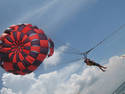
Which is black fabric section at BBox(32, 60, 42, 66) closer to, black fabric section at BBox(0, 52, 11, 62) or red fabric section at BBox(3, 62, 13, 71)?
red fabric section at BBox(3, 62, 13, 71)

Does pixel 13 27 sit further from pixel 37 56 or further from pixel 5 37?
pixel 37 56

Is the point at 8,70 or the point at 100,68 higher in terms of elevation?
the point at 8,70

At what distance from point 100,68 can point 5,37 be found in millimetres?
13352

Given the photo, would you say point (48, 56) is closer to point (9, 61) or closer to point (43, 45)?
point (43, 45)

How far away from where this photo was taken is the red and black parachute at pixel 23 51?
26062 millimetres

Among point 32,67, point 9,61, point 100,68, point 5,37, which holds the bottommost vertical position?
point 100,68

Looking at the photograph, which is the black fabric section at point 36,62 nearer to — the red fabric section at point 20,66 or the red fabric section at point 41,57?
the red fabric section at point 41,57

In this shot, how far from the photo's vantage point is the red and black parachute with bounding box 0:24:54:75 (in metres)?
26.1

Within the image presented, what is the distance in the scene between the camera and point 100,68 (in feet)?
87.3

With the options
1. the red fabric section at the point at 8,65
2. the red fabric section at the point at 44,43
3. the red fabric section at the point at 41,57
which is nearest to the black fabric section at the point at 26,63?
the red fabric section at the point at 41,57

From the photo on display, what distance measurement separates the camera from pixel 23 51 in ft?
85.9

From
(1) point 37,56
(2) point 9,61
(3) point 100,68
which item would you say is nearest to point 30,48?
(1) point 37,56

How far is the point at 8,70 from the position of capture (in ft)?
87.4

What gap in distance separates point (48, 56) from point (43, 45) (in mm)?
1736
